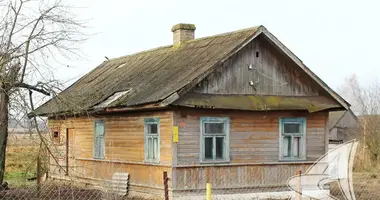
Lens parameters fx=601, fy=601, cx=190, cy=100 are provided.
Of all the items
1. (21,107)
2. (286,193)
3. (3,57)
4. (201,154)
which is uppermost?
(3,57)

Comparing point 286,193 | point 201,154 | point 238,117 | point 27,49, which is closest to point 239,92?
point 238,117

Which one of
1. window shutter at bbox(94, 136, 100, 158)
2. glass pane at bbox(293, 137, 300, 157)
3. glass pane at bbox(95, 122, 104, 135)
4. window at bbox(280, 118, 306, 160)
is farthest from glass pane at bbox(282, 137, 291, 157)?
window shutter at bbox(94, 136, 100, 158)

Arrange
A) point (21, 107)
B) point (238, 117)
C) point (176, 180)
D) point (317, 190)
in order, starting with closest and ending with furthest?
point (21, 107) → point (176, 180) → point (238, 117) → point (317, 190)

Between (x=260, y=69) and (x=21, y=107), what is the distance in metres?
7.13

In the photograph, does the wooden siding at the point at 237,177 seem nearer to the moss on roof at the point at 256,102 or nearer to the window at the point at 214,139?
the window at the point at 214,139

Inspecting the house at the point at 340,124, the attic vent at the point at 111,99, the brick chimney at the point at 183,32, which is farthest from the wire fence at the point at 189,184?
the house at the point at 340,124

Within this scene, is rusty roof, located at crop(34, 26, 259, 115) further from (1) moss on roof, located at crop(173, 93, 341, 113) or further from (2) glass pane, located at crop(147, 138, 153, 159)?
(2) glass pane, located at crop(147, 138, 153, 159)

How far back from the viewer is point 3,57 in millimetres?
13062

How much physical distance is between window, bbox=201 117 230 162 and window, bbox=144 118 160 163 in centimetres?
124

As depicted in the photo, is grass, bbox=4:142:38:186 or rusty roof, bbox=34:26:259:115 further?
rusty roof, bbox=34:26:259:115

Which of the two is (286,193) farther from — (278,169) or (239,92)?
(239,92)

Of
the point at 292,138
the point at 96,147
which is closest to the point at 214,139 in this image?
the point at 292,138

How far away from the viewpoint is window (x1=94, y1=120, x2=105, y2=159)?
19078 millimetres

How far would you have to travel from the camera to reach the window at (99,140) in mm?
19078
